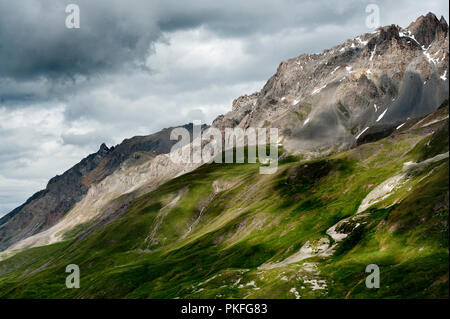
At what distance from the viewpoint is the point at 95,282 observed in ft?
529

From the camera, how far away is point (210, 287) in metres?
98.5

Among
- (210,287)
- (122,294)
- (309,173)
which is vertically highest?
(309,173)

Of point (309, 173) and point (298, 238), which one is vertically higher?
point (309, 173)

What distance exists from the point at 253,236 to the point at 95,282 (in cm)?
6444

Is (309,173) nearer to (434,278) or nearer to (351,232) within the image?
(351,232)

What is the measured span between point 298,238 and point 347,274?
159 feet

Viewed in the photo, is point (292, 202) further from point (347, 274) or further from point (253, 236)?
point (347, 274)

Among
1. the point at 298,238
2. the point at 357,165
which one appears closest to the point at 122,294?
the point at 298,238

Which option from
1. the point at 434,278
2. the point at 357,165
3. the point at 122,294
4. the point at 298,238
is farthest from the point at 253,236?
the point at 434,278
